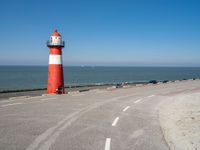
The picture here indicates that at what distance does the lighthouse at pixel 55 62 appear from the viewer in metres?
22.0

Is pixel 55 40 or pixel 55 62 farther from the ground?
pixel 55 40

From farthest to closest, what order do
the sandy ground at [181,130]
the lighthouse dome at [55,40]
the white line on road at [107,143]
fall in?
the lighthouse dome at [55,40] < the sandy ground at [181,130] < the white line on road at [107,143]

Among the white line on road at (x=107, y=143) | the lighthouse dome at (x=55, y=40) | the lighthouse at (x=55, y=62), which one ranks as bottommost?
the white line on road at (x=107, y=143)

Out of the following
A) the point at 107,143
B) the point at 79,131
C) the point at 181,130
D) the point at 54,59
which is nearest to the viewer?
the point at 107,143

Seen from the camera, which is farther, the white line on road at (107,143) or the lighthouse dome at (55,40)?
the lighthouse dome at (55,40)

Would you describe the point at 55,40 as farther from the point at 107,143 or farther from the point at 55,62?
the point at 107,143

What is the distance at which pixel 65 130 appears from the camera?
8.58 meters

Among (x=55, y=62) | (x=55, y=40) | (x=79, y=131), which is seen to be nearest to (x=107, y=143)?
(x=79, y=131)

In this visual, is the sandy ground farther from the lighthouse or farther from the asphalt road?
the lighthouse

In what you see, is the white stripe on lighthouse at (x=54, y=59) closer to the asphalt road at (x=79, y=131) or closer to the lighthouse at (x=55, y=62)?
the lighthouse at (x=55, y=62)

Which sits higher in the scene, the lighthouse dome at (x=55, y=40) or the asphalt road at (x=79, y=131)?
the lighthouse dome at (x=55, y=40)

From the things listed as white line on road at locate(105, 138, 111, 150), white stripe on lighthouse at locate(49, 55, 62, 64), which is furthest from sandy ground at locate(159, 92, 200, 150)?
white stripe on lighthouse at locate(49, 55, 62, 64)

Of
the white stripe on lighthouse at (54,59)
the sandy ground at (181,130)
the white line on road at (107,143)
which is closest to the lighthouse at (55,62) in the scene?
the white stripe on lighthouse at (54,59)

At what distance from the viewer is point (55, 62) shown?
22078 millimetres
